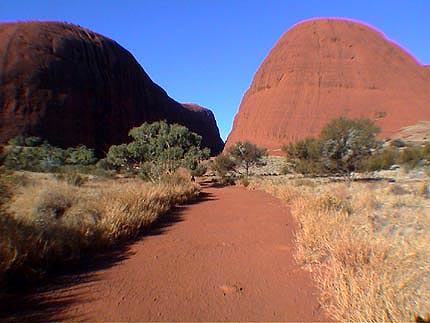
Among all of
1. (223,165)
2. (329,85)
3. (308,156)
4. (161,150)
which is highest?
(329,85)

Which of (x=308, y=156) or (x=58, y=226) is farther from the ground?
(x=308, y=156)

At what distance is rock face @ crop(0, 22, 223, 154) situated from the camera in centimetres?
3625

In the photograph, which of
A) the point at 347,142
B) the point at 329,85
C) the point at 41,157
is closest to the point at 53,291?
the point at 347,142

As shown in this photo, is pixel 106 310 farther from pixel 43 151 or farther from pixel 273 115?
pixel 273 115

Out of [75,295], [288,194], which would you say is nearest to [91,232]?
[75,295]

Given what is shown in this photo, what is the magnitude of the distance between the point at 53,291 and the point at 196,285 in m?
1.73

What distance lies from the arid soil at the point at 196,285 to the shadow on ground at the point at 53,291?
0.8 inches

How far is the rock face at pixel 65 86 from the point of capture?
119 feet

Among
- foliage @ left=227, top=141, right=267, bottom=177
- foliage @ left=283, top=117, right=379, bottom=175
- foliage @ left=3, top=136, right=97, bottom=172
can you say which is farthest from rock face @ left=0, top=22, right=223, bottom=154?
foliage @ left=283, top=117, right=379, bottom=175

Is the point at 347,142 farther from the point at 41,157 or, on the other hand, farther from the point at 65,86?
the point at 65,86

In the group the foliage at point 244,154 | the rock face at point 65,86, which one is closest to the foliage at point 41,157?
the rock face at point 65,86

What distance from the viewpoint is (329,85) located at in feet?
168

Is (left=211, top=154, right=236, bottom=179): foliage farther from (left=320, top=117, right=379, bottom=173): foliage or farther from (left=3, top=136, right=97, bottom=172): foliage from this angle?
(left=3, top=136, right=97, bottom=172): foliage

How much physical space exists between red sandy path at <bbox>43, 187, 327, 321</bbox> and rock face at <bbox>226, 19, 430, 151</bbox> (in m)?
43.1
